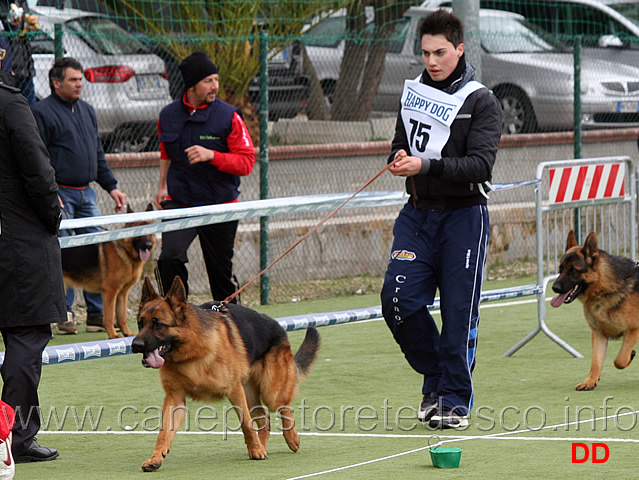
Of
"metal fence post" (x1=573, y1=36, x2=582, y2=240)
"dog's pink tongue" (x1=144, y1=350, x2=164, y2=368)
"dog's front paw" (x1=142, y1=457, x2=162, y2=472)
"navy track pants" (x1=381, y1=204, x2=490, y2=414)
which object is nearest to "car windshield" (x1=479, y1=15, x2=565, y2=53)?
"metal fence post" (x1=573, y1=36, x2=582, y2=240)

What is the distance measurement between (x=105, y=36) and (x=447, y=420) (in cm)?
→ 748

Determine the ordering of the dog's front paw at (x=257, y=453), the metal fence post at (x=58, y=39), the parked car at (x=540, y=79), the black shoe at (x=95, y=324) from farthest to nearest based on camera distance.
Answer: the parked car at (x=540, y=79), the metal fence post at (x=58, y=39), the black shoe at (x=95, y=324), the dog's front paw at (x=257, y=453)

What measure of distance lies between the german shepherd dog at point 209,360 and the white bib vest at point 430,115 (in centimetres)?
129

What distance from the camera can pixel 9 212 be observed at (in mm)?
5328

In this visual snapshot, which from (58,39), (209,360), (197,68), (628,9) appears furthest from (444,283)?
(628,9)

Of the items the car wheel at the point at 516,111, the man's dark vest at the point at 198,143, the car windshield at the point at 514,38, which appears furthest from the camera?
the car wheel at the point at 516,111

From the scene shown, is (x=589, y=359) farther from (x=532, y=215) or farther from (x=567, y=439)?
(x=532, y=215)

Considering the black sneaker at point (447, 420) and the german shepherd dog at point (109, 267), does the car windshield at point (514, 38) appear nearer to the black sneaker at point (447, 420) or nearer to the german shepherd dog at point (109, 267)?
the german shepherd dog at point (109, 267)

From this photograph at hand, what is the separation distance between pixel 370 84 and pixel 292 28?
1.92 meters

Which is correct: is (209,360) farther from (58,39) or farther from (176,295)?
(58,39)

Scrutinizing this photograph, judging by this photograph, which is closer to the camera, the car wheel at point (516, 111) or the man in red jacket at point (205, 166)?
the man in red jacket at point (205, 166)

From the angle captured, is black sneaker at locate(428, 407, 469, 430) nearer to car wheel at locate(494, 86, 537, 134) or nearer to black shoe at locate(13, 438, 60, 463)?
black shoe at locate(13, 438, 60, 463)

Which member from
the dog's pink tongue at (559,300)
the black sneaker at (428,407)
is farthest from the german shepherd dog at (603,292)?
the black sneaker at (428,407)

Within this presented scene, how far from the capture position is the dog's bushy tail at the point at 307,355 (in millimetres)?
5852
